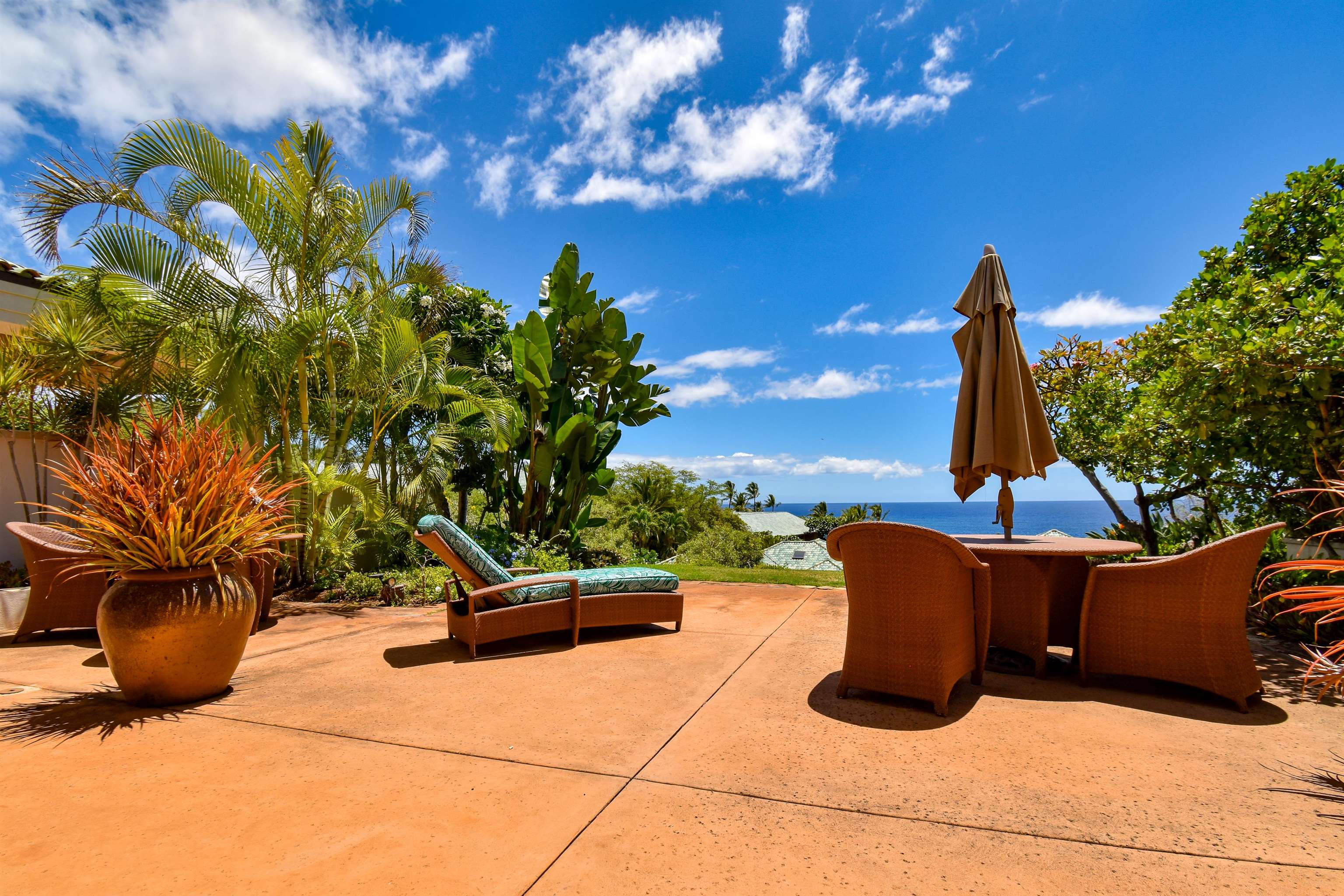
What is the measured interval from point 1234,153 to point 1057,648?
6192 mm

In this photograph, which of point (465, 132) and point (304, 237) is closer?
point (304, 237)

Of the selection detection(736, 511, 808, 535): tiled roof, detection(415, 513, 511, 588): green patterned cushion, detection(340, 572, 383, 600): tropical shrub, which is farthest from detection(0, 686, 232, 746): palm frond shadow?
detection(736, 511, 808, 535): tiled roof

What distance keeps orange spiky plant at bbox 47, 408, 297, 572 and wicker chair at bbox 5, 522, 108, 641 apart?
7.14 ft

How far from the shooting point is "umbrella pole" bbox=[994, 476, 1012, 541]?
424 centimetres

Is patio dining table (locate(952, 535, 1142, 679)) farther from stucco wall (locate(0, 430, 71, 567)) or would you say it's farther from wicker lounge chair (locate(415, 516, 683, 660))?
stucco wall (locate(0, 430, 71, 567))

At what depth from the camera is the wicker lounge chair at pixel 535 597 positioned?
4.26m

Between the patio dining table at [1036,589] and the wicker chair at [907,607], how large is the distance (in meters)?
0.47

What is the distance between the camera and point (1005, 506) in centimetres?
428

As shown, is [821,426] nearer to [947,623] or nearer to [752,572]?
[752,572]

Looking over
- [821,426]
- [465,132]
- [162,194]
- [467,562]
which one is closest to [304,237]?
[162,194]

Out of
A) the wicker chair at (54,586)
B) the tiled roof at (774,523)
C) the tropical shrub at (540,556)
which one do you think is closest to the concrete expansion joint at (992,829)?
the wicker chair at (54,586)

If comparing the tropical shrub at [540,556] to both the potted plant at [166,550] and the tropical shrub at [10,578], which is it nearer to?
the potted plant at [166,550]

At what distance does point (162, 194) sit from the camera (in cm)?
625

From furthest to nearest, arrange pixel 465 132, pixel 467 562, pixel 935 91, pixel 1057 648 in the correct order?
pixel 465 132, pixel 935 91, pixel 1057 648, pixel 467 562
